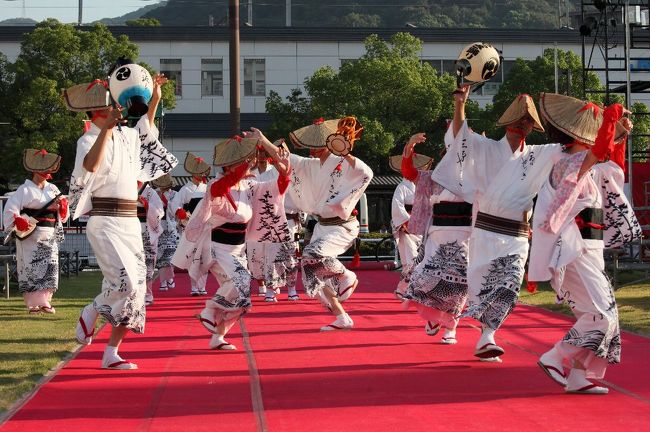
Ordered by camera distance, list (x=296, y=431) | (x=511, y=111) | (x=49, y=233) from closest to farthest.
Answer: (x=296, y=431), (x=511, y=111), (x=49, y=233)

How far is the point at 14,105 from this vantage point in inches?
1401

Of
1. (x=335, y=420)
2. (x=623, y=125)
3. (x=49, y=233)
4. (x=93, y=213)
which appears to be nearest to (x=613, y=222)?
(x=623, y=125)

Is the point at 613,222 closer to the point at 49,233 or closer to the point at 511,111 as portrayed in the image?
the point at 511,111

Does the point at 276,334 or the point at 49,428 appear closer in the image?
the point at 49,428

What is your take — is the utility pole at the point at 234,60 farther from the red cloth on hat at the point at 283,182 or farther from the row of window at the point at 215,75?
the row of window at the point at 215,75

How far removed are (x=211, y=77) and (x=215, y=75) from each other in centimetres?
18

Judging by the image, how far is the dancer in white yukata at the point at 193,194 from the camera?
17.6 m

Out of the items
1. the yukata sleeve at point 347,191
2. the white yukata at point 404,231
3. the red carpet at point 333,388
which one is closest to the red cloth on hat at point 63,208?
the red carpet at point 333,388

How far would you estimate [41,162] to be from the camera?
1449 centimetres

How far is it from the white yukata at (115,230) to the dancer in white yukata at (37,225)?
19.5 feet

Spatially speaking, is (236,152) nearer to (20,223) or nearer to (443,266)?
(443,266)

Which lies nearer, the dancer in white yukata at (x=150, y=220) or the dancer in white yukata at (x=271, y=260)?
the dancer in white yukata at (x=271, y=260)

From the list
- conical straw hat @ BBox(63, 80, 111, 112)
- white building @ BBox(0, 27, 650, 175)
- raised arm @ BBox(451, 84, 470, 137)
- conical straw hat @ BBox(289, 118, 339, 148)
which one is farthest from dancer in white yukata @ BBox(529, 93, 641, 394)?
white building @ BBox(0, 27, 650, 175)

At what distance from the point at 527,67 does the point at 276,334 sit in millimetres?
27110
